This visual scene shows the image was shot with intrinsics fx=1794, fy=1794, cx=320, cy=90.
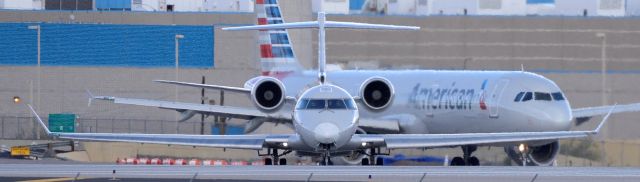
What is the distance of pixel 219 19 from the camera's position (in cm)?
8081

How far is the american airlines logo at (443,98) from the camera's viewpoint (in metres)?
47.6

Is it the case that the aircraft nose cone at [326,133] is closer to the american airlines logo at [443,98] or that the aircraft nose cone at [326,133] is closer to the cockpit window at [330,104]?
the cockpit window at [330,104]

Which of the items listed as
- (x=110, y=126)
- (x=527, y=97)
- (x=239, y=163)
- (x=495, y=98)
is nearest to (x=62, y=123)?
(x=110, y=126)

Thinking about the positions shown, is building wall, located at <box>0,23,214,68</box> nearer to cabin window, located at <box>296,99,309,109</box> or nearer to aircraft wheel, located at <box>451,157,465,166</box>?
aircraft wheel, located at <box>451,157,465,166</box>

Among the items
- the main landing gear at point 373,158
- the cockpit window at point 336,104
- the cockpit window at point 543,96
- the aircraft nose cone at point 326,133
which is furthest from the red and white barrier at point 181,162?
the cockpit window at point 543,96

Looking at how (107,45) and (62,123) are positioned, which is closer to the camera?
(62,123)

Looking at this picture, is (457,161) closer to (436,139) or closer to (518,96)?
(518,96)

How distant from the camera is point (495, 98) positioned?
46688 millimetres

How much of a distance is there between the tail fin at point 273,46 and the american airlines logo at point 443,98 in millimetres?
6055

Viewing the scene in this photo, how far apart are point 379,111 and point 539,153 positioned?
426cm

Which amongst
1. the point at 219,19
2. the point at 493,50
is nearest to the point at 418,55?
the point at 493,50

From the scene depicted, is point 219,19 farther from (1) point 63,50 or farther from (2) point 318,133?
(2) point 318,133

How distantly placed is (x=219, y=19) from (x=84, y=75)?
6866 millimetres

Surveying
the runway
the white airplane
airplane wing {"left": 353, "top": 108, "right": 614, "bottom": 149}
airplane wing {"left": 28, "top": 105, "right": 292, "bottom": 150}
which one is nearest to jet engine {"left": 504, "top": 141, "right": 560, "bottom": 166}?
the white airplane
